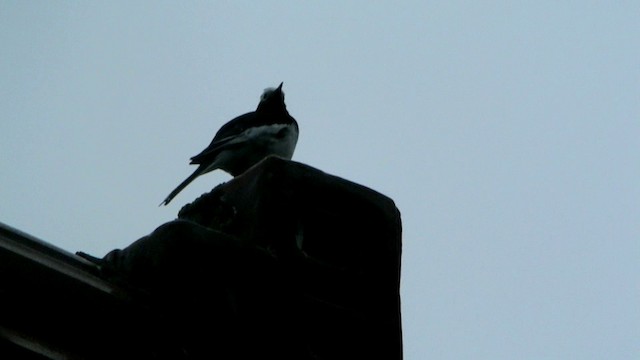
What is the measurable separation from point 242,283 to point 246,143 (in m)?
4.99

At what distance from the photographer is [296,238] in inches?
141

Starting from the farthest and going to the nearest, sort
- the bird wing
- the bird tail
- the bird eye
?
the bird eye → the bird wing → the bird tail

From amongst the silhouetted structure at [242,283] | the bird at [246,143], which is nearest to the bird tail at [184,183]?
the bird at [246,143]

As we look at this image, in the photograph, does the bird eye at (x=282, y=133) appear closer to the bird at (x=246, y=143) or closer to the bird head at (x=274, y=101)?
the bird at (x=246, y=143)

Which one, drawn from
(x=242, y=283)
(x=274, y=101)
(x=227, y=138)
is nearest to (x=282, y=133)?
(x=227, y=138)

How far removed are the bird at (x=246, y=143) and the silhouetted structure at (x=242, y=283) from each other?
12.1 ft

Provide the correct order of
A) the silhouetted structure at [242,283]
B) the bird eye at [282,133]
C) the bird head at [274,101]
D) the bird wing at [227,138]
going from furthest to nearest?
the bird head at [274,101]
the bird eye at [282,133]
the bird wing at [227,138]
the silhouetted structure at [242,283]

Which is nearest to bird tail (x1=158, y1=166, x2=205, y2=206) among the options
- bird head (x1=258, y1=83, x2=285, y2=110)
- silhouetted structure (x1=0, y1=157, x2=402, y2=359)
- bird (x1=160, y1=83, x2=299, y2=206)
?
bird (x1=160, y1=83, x2=299, y2=206)

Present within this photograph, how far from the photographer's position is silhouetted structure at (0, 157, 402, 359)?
3006 millimetres

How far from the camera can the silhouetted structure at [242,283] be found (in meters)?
3.01

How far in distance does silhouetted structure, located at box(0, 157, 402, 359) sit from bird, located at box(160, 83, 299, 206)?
3.69 metres

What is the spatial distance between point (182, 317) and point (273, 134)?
5.47 meters

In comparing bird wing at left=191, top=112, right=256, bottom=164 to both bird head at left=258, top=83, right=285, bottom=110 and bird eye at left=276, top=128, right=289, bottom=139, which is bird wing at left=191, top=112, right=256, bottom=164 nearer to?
bird eye at left=276, top=128, right=289, bottom=139

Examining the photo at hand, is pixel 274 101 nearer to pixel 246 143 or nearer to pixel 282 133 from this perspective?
pixel 282 133
